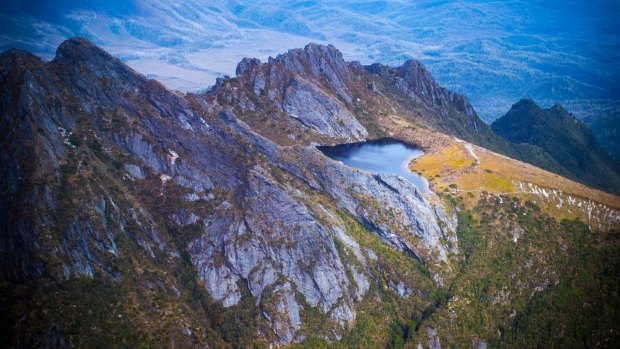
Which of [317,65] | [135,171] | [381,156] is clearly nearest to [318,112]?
[381,156]

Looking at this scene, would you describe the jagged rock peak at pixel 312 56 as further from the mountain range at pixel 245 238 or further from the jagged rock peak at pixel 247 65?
the mountain range at pixel 245 238

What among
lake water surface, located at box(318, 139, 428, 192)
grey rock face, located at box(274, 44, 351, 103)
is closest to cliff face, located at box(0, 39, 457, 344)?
lake water surface, located at box(318, 139, 428, 192)

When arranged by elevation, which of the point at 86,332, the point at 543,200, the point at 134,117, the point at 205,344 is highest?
the point at 134,117

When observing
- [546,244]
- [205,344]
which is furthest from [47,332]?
[546,244]

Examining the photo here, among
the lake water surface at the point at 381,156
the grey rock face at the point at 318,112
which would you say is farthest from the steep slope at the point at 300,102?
the lake water surface at the point at 381,156

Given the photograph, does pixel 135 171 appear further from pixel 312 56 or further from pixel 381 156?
pixel 312 56

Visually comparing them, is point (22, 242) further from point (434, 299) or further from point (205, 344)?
point (434, 299)

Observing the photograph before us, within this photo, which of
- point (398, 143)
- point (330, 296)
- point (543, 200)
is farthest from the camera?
point (398, 143)
